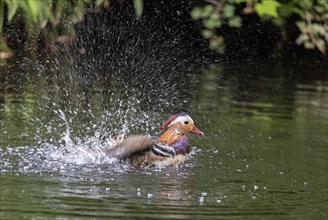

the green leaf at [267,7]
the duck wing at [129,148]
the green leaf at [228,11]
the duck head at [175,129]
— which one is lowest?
the duck wing at [129,148]

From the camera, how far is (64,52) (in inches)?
485

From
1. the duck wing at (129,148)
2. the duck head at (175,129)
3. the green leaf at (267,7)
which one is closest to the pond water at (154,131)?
the duck wing at (129,148)

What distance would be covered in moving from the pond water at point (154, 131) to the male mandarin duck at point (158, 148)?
0.33 ft

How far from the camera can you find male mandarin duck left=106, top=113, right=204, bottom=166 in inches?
278

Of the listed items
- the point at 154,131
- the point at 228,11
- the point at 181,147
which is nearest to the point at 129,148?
the point at 181,147

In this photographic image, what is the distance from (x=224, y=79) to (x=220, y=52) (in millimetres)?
1899

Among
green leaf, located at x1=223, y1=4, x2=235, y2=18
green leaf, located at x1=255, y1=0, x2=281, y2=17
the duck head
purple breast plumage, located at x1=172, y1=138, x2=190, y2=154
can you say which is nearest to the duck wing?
purple breast plumage, located at x1=172, y1=138, x2=190, y2=154

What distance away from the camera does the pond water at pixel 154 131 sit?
18.8ft

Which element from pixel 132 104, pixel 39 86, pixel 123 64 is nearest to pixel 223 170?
pixel 132 104

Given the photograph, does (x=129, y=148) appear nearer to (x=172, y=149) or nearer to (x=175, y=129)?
(x=172, y=149)

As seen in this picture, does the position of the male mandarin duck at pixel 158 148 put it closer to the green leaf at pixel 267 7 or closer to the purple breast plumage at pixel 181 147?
the purple breast plumage at pixel 181 147

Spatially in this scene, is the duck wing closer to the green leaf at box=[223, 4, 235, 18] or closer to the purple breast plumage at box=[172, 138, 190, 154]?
the purple breast plumage at box=[172, 138, 190, 154]

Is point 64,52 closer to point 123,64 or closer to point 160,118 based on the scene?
point 123,64

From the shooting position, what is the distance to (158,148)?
7.26m
